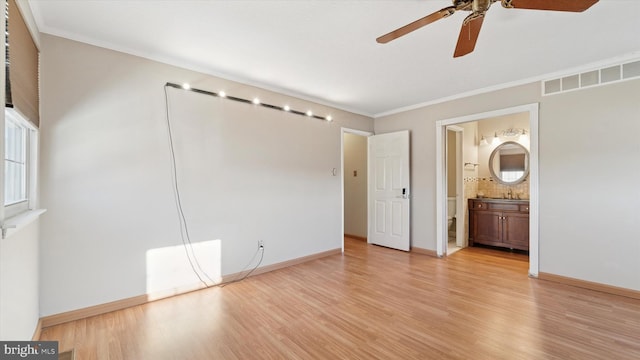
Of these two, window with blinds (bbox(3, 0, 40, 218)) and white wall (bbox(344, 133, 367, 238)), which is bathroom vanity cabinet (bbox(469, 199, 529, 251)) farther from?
window with blinds (bbox(3, 0, 40, 218))

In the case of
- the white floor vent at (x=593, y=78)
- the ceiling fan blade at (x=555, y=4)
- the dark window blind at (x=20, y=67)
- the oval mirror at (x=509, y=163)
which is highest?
the white floor vent at (x=593, y=78)

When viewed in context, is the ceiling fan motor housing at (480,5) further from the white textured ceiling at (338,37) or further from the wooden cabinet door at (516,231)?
the wooden cabinet door at (516,231)

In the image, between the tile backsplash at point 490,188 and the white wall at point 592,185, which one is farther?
the tile backsplash at point 490,188

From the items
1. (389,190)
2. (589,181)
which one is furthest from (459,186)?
(589,181)

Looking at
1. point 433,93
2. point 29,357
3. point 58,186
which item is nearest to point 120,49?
point 58,186

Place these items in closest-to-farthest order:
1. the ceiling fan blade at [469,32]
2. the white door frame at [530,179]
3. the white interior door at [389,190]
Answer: the ceiling fan blade at [469,32] < the white door frame at [530,179] < the white interior door at [389,190]

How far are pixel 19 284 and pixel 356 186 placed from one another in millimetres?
4927

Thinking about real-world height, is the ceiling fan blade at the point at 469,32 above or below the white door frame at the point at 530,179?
above

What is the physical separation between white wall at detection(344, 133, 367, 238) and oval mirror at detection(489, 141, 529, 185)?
2.48m

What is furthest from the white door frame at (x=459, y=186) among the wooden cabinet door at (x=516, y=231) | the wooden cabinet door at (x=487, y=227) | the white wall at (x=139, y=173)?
the white wall at (x=139, y=173)

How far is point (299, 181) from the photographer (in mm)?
4109

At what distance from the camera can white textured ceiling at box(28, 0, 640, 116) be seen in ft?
6.81

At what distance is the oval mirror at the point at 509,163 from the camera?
494cm

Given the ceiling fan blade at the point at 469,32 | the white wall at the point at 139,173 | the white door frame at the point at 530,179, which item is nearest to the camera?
the ceiling fan blade at the point at 469,32
